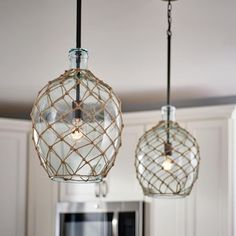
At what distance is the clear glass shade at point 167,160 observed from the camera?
198cm

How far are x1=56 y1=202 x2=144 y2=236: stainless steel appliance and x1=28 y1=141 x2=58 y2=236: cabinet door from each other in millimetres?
125

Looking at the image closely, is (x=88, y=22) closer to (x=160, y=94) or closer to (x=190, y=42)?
(x=190, y=42)

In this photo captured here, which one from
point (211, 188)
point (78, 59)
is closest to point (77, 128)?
point (78, 59)

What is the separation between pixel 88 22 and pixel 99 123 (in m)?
1.25

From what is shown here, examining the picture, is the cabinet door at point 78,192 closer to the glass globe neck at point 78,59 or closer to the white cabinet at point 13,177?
the white cabinet at point 13,177

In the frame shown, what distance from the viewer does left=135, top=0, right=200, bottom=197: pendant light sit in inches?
→ 78.1

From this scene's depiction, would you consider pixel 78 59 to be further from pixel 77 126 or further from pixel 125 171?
pixel 125 171

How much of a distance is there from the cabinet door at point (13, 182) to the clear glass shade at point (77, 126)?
3.10 metres

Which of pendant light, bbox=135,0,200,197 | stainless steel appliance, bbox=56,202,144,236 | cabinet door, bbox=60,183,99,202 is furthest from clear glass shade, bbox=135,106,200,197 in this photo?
cabinet door, bbox=60,183,99,202

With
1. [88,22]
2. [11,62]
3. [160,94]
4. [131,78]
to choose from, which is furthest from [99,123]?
[160,94]

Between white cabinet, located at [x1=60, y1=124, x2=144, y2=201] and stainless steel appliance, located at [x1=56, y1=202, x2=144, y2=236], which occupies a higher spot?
white cabinet, located at [x1=60, y1=124, x2=144, y2=201]

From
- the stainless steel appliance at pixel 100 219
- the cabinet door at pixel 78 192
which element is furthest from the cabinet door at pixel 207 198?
the cabinet door at pixel 78 192

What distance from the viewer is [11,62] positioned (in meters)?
3.26

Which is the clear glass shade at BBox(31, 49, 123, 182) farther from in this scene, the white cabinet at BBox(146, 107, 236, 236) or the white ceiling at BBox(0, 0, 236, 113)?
the white cabinet at BBox(146, 107, 236, 236)
